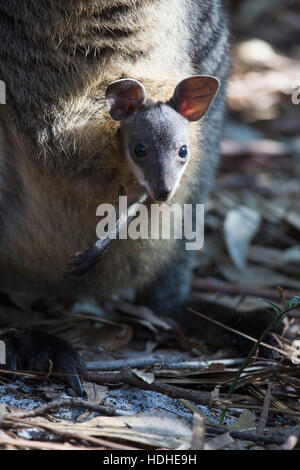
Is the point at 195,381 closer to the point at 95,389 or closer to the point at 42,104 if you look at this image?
the point at 95,389

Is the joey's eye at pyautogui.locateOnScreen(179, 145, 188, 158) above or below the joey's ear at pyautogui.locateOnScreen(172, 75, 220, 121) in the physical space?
below

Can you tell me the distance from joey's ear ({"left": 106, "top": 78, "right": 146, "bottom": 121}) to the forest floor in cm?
67

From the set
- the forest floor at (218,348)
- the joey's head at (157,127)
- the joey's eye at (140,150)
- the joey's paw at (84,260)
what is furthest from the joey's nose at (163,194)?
the forest floor at (218,348)

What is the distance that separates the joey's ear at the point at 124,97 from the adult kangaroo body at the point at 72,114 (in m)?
0.08

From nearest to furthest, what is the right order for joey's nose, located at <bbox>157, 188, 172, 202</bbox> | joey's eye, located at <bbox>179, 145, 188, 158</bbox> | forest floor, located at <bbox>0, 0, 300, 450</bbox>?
forest floor, located at <bbox>0, 0, 300, 450</bbox>, joey's nose, located at <bbox>157, 188, 172, 202</bbox>, joey's eye, located at <bbox>179, 145, 188, 158</bbox>

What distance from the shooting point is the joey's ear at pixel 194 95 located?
1946 millimetres

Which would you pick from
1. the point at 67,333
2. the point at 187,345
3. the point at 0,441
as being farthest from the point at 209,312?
the point at 0,441

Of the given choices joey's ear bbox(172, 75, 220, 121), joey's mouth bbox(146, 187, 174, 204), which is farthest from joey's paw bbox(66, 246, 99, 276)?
joey's ear bbox(172, 75, 220, 121)

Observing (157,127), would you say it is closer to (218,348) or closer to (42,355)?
(42,355)

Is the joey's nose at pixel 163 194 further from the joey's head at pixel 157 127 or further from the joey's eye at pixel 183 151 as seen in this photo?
the joey's eye at pixel 183 151

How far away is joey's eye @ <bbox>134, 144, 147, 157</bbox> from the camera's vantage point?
189cm

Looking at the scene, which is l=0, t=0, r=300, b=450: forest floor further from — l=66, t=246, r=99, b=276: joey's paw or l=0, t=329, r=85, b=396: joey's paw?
l=66, t=246, r=99, b=276: joey's paw

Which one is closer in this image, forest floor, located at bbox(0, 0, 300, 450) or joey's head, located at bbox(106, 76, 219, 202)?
forest floor, located at bbox(0, 0, 300, 450)

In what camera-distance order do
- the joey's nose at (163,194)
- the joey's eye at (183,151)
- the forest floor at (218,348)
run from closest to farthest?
the forest floor at (218,348) → the joey's nose at (163,194) → the joey's eye at (183,151)
